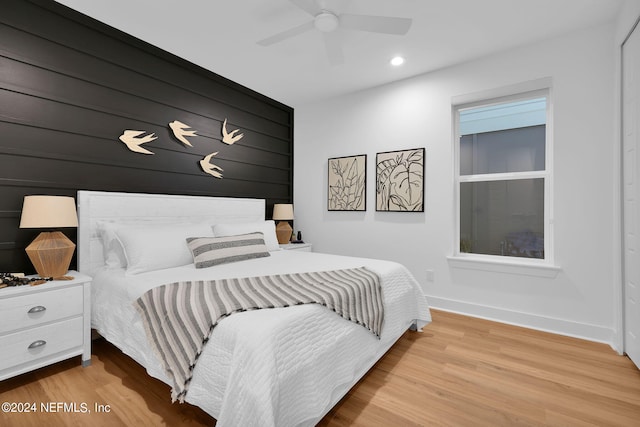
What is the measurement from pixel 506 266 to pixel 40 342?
3692mm

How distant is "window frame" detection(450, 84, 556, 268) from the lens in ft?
9.16

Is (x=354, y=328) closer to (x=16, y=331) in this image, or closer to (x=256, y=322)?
(x=256, y=322)

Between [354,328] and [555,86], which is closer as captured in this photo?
[354,328]

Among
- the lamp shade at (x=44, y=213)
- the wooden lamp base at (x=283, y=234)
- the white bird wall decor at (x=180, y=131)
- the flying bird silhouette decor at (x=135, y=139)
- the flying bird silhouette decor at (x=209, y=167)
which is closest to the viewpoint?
the lamp shade at (x=44, y=213)

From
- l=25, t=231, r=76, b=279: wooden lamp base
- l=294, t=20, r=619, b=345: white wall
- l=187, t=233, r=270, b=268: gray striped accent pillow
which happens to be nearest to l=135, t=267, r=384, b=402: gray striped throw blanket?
l=187, t=233, r=270, b=268: gray striped accent pillow

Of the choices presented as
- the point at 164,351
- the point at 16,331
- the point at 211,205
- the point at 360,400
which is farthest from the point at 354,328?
the point at 211,205

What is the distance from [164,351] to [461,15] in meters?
3.07

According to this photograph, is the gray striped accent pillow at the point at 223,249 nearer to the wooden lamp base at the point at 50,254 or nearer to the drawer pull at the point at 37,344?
the wooden lamp base at the point at 50,254

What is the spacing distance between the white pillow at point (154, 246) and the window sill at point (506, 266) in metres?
2.65

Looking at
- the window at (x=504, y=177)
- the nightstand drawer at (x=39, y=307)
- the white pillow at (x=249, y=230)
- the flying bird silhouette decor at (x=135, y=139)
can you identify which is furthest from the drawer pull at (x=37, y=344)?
the window at (x=504, y=177)

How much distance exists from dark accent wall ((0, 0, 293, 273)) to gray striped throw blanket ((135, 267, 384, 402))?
1.40 m

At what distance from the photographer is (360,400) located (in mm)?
1707

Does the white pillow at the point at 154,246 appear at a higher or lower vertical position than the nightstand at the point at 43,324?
higher

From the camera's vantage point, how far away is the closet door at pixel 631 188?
204 centimetres
